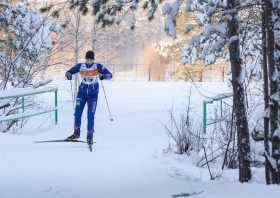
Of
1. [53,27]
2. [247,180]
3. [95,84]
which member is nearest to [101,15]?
[95,84]

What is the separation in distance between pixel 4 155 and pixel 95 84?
2.16m

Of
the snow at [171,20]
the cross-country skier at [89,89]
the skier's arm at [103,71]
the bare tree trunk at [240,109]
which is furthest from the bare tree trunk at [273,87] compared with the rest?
the cross-country skier at [89,89]

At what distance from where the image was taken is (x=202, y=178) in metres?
4.19

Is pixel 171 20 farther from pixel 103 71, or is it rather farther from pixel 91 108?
pixel 91 108

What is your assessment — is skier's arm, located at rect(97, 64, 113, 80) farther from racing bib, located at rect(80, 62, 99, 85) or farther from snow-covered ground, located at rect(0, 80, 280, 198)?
snow-covered ground, located at rect(0, 80, 280, 198)

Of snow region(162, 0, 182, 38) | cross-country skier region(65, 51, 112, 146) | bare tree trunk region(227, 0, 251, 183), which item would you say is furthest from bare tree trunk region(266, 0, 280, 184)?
cross-country skier region(65, 51, 112, 146)

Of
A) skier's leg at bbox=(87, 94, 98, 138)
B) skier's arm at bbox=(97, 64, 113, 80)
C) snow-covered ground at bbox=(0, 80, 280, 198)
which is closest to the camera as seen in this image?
snow-covered ground at bbox=(0, 80, 280, 198)

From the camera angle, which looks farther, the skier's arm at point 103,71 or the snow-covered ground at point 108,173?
the skier's arm at point 103,71

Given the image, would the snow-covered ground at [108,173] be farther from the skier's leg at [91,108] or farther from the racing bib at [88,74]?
the racing bib at [88,74]

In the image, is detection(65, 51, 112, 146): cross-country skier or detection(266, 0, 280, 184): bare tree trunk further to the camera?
detection(65, 51, 112, 146): cross-country skier

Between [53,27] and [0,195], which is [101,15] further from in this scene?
[53,27]

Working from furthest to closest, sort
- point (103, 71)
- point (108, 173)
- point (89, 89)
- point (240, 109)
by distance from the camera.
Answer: point (103, 71) < point (89, 89) < point (108, 173) < point (240, 109)

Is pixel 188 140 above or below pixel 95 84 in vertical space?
below

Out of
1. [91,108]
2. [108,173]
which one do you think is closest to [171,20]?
[108,173]
